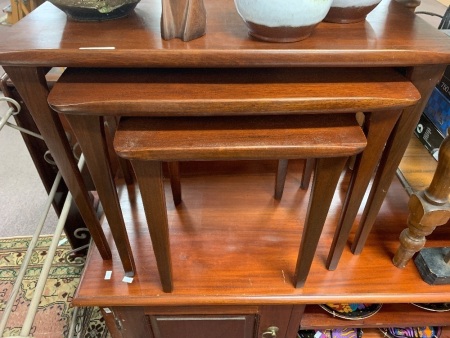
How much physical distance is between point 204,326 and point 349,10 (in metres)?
0.66

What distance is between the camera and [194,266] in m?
0.73

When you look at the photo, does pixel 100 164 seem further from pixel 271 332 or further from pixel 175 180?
pixel 271 332

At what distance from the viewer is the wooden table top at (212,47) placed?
42 cm

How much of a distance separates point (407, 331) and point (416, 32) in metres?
0.72

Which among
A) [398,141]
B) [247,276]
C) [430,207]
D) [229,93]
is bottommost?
[247,276]

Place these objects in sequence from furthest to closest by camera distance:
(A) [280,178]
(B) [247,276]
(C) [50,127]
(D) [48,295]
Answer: (D) [48,295] → (A) [280,178] → (B) [247,276] → (C) [50,127]

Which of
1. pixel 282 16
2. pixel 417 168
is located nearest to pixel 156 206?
pixel 282 16

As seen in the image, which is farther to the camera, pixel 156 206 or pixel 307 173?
pixel 307 173

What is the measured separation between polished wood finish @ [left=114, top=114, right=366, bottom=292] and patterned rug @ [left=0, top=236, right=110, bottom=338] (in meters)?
0.67

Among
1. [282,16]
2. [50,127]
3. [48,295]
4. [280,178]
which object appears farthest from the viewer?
[48,295]

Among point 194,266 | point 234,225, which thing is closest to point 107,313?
point 194,266

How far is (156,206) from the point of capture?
1.78 feet

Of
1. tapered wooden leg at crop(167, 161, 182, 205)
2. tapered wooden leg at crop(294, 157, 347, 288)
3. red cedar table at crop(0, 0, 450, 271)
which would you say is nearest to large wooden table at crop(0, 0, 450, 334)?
red cedar table at crop(0, 0, 450, 271)

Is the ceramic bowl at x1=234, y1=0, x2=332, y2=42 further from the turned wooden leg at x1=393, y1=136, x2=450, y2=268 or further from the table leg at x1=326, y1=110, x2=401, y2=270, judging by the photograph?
the turned wooden leg at x1=393, y1=136, x2=450, y2=268
